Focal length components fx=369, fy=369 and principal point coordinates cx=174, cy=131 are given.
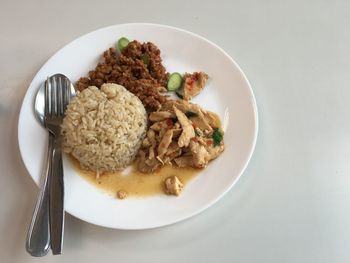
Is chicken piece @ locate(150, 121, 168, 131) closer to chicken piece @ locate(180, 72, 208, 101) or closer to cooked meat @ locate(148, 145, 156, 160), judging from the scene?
cooked meat @ locate(148, 145, 156, 160)

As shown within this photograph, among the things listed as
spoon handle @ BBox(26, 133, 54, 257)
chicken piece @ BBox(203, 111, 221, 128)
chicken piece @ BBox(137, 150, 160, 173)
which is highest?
chicken piece @ BBox(203, 111, 221, 128)

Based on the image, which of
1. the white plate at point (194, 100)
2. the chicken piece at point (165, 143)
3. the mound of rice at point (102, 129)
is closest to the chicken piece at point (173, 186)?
the white plate at point (194, 100)

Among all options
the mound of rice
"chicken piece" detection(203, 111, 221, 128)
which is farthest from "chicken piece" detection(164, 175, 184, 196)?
"chicken piece" detection(203, 111, 221, 128)

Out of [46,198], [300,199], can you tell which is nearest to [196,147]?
[300,199]

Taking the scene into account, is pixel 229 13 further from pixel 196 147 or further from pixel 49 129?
pixel 49 129

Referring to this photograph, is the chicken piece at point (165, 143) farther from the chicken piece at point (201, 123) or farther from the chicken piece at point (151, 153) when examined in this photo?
the chicken piece at point (201, 123)

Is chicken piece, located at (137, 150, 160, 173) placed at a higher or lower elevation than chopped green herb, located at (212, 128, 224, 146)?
lower

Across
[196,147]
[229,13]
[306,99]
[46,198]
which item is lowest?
[46,198]
